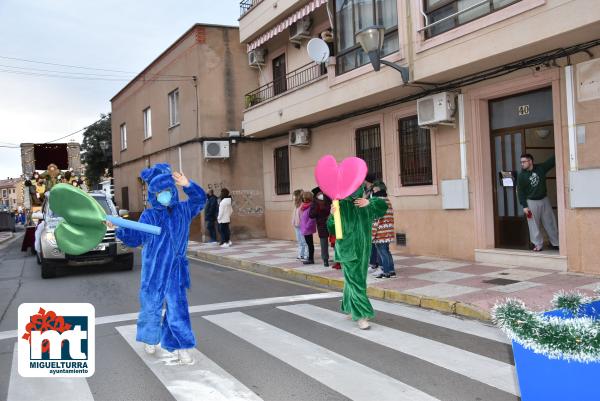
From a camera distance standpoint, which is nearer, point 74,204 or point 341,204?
point 74,204

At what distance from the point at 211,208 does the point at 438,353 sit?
12.9 metres

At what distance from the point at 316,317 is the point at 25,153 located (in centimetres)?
2759

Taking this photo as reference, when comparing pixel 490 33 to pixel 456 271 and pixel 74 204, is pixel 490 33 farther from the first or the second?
pixel 74 204

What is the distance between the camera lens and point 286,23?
48.7ft

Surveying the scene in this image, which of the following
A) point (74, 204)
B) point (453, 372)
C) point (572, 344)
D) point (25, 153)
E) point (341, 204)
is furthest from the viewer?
point (25, 153)

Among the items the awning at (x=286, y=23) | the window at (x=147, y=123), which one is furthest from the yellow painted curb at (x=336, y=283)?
the window at (x=147, y=123)

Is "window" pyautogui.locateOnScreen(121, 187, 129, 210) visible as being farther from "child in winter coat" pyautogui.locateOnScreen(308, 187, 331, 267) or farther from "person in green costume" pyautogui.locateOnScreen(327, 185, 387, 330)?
"person in green costume" pyautogui.locateOnScreen(327, 185, 387, 330)

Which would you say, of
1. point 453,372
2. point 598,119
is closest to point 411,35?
point 598,119

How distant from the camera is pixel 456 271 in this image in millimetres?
9367

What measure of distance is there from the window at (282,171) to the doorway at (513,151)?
8.15 metres

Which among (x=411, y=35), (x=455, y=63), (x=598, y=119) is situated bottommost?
(x=598, y=119)

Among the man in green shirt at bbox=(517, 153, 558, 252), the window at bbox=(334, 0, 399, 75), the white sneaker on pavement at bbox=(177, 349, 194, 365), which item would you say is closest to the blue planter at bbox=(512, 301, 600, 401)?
the white sneaker on pavement at bbox=(177, 349, 194, 365)

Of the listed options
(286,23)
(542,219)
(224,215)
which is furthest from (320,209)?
(286,23)

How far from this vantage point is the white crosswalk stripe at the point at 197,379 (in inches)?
159
